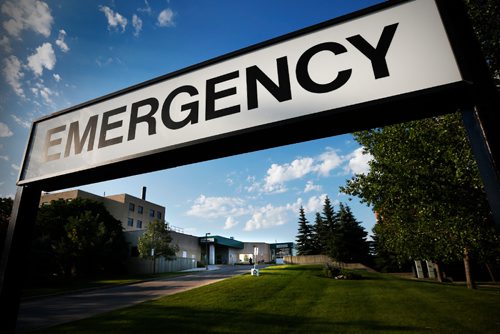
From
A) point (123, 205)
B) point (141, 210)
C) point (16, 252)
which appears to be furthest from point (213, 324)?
point (141, 210)

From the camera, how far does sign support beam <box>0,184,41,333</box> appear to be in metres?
1.82

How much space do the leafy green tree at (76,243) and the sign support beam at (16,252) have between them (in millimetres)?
29412

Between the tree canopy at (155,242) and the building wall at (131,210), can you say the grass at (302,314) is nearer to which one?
the tree canopy at (155,242)

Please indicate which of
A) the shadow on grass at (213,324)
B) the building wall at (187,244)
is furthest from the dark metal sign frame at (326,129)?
the building wall at (187,244)

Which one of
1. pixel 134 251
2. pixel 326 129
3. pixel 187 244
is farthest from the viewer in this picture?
pixel 187 244

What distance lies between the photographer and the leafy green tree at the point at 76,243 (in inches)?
1198

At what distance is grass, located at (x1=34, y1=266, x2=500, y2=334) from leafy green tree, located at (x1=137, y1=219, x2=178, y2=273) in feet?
67.5

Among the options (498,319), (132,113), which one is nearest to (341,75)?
(132,113)

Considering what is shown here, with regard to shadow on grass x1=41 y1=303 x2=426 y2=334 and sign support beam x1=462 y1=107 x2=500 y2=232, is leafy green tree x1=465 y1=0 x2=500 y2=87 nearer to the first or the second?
shadow on grass x1=41 y1=303 x2=426 y2=334

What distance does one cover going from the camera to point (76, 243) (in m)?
30.5

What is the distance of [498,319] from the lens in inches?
375

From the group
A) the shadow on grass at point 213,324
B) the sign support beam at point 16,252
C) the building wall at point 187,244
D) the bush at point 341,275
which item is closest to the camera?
the sign support beam at point 16,252

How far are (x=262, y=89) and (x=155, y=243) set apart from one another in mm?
36642

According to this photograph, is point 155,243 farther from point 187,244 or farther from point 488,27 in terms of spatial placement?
point 488,27
